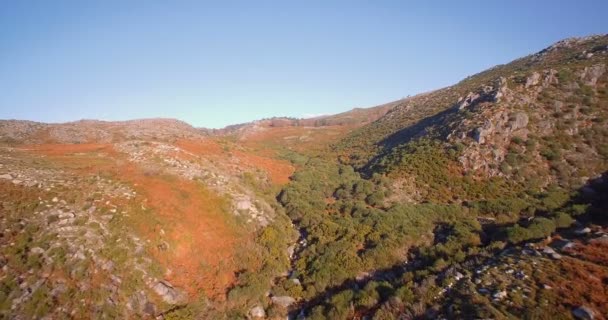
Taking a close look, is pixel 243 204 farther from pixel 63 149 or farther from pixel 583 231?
pixel 583 231

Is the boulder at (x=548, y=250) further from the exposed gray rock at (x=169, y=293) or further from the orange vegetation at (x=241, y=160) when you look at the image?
the orange vegetation at (x=241, y=160)

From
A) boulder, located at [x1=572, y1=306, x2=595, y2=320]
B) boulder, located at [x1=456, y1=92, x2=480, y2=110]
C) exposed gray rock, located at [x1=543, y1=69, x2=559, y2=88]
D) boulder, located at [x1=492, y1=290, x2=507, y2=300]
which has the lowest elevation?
boulder, located at [x1=492, y1=290, x2=507, y2=300]

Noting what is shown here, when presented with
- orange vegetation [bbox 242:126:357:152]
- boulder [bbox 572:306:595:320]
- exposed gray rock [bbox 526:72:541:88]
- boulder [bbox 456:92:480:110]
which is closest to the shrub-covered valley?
boulder [bbox 572:306:595:320]

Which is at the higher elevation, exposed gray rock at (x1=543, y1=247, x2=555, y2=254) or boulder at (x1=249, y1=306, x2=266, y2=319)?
exposed gray rock at (x1=543, y1=247, x2=555, y2=254)

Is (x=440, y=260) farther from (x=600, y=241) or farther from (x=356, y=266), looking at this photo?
(x=600, y=241)

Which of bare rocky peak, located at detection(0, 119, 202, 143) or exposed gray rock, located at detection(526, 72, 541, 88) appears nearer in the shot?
bare rocky peak, located at detection(0, 119, 202, 143)

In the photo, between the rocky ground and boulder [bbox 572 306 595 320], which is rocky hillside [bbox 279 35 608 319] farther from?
the rocky ground

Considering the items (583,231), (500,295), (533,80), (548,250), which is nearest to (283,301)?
(500,295)
